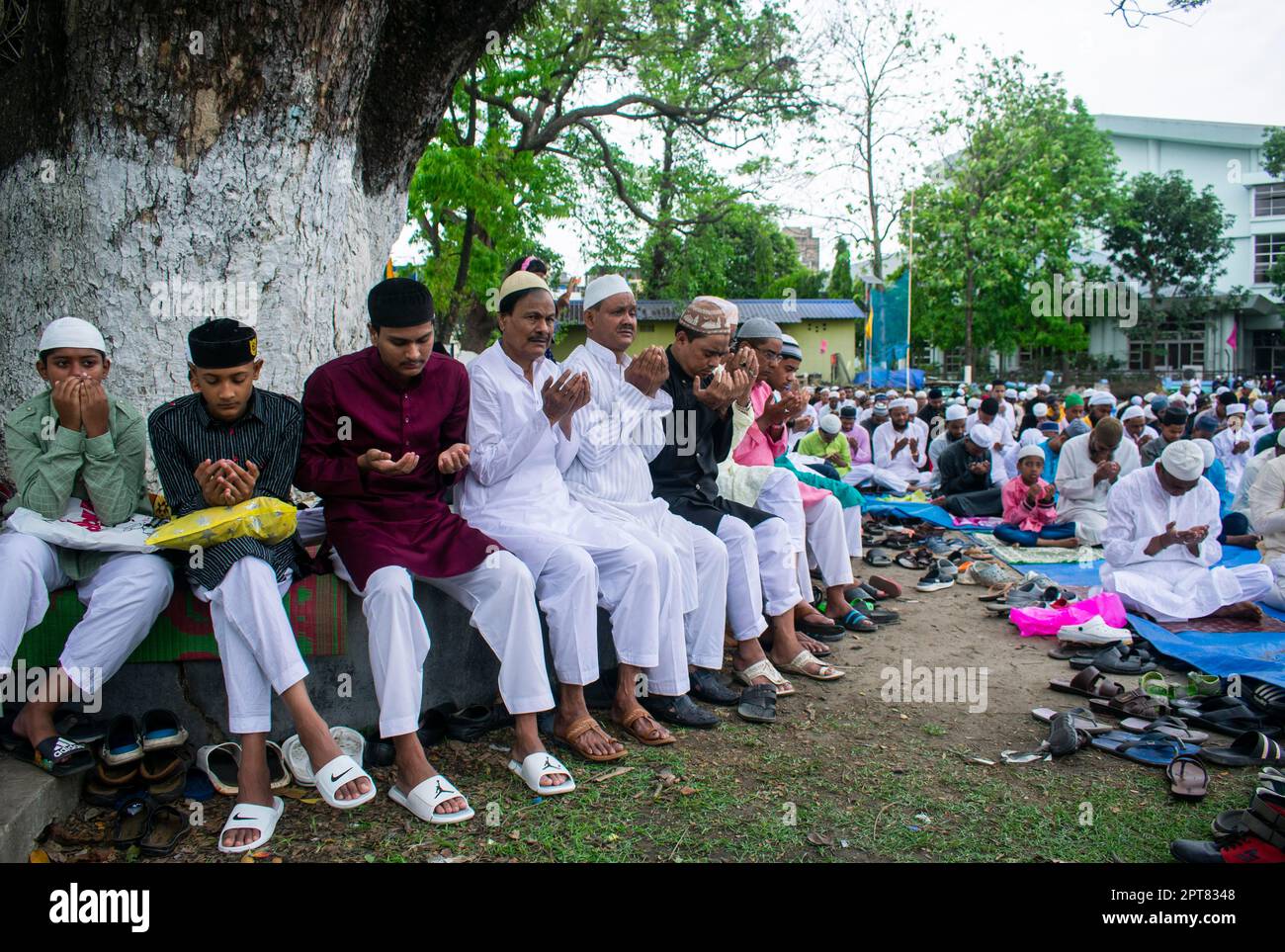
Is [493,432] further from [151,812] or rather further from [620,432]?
[151,812]

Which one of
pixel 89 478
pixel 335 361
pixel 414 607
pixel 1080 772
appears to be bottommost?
pixel 1080 772

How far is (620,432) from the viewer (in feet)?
15.5

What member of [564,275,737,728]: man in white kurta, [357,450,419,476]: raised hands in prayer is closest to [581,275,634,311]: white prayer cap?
[564,275,737,728]: man in white kurta

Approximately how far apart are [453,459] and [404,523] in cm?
32

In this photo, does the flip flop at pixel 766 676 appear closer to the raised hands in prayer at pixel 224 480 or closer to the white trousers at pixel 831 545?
the white trousers at pixel 831 545

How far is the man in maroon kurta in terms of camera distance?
3504mm

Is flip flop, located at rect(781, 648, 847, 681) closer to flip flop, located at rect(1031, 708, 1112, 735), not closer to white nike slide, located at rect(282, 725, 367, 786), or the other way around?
flip flop, located at rect(1031, 708, 1112, 735)

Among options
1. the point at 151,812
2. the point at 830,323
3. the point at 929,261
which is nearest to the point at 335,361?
the point at 151,812

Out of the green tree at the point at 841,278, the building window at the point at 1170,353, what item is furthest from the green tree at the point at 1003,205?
the green tree at the point at 841,278

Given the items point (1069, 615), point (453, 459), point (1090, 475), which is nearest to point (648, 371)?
point (453, 459)

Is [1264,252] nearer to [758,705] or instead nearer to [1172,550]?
[1172,550]

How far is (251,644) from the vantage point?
329cm

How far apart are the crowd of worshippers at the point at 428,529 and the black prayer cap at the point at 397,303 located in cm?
1

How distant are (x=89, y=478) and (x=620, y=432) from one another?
226cm
